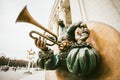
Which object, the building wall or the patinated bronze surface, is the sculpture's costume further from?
the building wall

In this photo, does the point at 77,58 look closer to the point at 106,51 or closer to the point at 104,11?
the point at 106,51

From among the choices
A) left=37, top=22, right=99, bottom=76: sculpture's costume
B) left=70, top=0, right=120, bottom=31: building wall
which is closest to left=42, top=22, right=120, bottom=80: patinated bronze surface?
left=37, top=22, right=99, bottom=76: sculpture's costume

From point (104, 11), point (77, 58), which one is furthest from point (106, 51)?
point (104, 11)

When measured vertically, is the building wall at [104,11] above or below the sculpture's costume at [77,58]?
above

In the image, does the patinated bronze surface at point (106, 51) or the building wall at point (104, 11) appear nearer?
the patinated bronze surface at point (106, 51)

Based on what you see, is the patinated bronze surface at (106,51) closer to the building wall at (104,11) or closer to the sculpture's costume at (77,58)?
the sculpture's costume at (77,58)

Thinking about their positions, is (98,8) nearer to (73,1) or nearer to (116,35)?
(116,35)

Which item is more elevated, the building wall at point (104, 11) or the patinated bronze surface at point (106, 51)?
the building wall at point (104, 11)

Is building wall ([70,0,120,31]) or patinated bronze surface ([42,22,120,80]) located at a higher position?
building wall ([70,0,120,31])

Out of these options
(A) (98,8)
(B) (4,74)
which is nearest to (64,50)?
(A) (98,8)

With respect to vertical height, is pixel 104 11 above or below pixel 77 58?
above

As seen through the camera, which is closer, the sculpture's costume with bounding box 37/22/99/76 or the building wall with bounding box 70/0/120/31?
the sculpture's costume with bounding box 37/22/99/76

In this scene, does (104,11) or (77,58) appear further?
(104,11)

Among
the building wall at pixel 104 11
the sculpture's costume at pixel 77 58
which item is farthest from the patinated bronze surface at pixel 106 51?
the building wall at pixel 104 11
